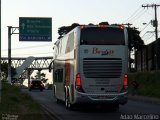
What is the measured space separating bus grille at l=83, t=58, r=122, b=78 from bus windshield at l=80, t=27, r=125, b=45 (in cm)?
79

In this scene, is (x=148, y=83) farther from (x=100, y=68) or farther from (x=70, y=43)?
(x=100, y=68)

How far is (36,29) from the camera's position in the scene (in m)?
47.3

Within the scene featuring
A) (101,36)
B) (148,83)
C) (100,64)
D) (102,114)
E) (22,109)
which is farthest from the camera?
(148,83)

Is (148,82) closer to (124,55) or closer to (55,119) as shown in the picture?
(124,55)

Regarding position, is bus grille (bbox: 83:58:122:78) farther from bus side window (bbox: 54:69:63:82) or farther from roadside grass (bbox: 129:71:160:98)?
roadside grass (bbox: 129:71:160:98)

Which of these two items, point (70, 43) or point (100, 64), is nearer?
point (100, 64)

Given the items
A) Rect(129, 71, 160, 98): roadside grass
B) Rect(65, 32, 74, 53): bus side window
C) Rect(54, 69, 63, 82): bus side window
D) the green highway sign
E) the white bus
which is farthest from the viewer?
Rect(129, 71, 160, 98): roadside grass

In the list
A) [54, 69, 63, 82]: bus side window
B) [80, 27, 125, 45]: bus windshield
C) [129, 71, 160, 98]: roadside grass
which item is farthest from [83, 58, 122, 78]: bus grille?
[129, 71, 160, 98]: roadside grass

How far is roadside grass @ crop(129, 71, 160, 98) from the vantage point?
2047 inches

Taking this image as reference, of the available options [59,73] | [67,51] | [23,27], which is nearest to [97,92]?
[67,51]

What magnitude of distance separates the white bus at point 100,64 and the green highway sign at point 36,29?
21.0 meters

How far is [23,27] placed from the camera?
158ft

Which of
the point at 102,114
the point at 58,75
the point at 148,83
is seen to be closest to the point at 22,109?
the point at 102,114

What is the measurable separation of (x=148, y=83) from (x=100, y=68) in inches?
1439
